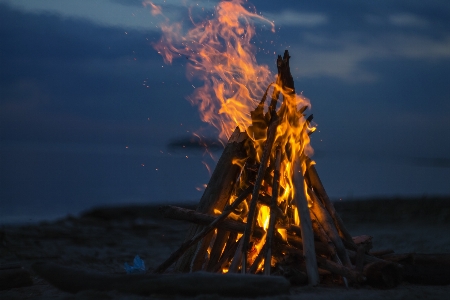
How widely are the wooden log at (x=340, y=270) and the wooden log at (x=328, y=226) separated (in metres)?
0.26

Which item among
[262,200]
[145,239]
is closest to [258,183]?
[262,200]

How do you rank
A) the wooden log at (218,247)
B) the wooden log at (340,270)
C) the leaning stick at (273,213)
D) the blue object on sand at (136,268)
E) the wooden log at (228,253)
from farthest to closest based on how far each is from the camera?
the blue object on sand at (136,268) < the wooden log at (218,247) < the wooden log at (228,253) < the leaning stick at (273,213) < the wooden log at (340,270)

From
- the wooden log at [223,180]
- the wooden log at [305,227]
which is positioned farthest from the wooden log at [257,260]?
the wooden log at [223,180]

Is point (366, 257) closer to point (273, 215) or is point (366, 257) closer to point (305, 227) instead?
point (305, 227)

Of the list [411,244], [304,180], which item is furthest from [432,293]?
[411,244]

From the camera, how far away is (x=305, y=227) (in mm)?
5703

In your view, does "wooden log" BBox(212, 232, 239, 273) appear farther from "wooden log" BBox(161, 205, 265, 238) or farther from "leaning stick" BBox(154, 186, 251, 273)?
"leaning stick" BBox(154, 186, 251, 273)

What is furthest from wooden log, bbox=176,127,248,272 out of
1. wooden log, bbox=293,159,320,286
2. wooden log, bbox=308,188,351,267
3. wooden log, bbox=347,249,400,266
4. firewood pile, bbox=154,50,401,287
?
wooden log, bbox=347,249,400,266

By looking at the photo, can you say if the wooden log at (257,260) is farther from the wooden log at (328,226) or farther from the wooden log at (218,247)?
the wooden log at (328,226)

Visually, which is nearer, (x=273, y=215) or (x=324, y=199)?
(x=273, y=215)

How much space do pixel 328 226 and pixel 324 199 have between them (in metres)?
0.48

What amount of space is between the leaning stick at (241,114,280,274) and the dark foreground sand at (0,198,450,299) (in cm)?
67

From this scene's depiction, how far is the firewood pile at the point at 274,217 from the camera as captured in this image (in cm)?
559

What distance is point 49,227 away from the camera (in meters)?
11.5
